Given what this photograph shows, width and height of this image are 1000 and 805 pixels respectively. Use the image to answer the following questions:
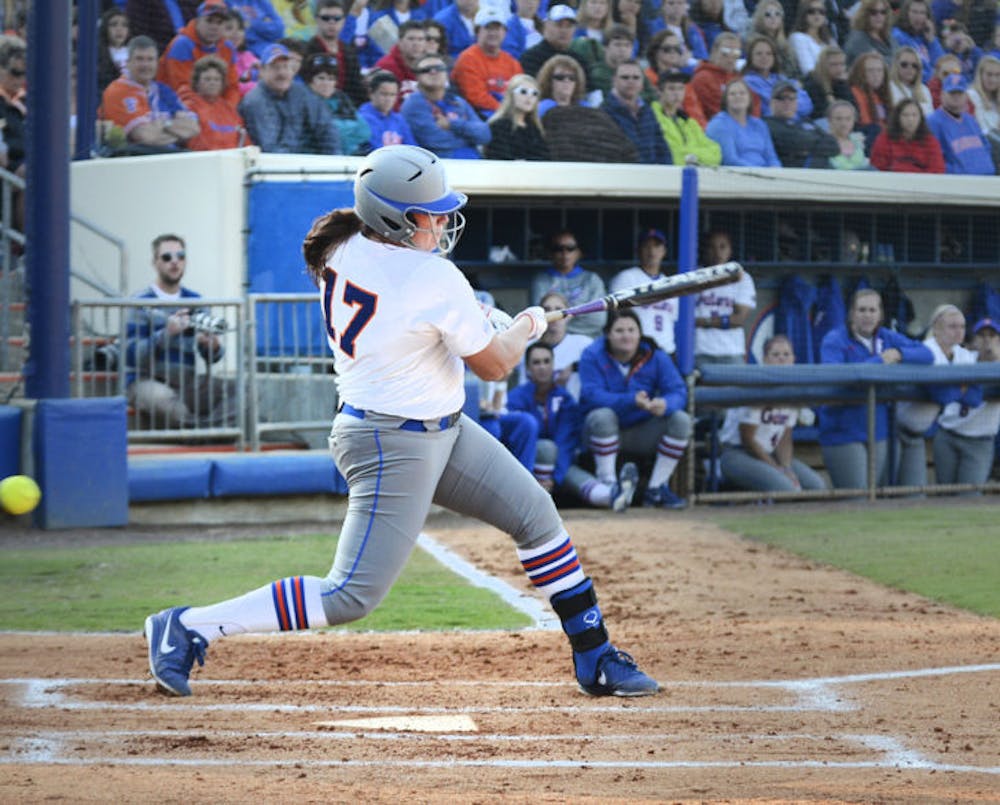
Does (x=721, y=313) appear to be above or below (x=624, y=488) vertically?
above

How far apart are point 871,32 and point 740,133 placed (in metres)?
2.51

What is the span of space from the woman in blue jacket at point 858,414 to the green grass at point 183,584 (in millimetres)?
4295

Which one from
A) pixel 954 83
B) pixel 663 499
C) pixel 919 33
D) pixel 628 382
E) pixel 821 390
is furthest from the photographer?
pixel 919 33

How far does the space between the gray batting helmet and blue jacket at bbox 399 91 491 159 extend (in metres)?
7.54

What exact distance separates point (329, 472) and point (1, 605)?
3.32 m

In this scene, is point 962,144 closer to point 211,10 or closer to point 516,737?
point 211,10

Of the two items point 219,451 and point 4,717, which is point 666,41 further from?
point 4,717

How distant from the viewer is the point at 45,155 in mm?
10000

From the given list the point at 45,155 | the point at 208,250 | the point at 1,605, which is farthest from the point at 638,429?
the point at 1,605

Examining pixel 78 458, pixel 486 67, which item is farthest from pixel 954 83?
pixel 78 458

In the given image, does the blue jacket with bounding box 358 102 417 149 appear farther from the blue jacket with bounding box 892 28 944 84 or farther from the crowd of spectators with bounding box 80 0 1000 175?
the blue jacket with bounding box 892 28 944 84

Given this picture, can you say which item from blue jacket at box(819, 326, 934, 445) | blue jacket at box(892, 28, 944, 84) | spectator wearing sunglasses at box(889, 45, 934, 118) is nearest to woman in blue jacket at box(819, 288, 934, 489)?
blue jacket at box(819, 326, 934, 445)

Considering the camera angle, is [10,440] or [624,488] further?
[624,488]

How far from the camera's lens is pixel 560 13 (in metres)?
13.4
